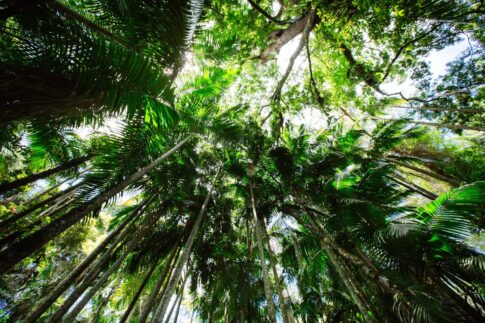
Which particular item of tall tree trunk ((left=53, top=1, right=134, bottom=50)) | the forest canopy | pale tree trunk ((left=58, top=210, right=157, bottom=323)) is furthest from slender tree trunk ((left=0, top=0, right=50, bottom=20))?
pale tree trunk ((left=58, top=210, right=157, bottom=323))

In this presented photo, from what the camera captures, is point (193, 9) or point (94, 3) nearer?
point (193, 9)

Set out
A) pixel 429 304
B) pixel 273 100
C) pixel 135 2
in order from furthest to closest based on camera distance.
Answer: pixel 273 100 → pixel 135 2 → pixel 429 304

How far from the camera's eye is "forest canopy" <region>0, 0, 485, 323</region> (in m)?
2.09

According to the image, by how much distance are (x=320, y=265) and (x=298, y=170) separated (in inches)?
96.8

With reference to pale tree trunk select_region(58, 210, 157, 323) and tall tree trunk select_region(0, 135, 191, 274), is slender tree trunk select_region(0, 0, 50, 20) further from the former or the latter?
pale tree trunk select_region(58, 210, 157, 323)

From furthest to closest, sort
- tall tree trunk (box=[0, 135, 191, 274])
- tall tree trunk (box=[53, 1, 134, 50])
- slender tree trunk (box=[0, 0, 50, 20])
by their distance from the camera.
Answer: tall tree trunk (box=[53, 1, 134, 50]), slender tree trunk (box=[0, 0, 50, 20]), tall tree trunk (box=[0, 135, 191, 274])

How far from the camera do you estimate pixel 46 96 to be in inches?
75.7

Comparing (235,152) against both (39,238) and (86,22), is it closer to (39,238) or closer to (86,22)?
(86,22)

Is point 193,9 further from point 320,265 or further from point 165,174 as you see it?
point 320,265

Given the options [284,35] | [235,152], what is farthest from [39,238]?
[284,35]

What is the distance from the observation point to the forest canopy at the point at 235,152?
6.86ft

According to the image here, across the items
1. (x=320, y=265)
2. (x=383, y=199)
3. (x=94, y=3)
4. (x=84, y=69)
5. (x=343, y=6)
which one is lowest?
(x=320, y=265)

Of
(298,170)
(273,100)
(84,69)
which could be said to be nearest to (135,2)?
(84,69)

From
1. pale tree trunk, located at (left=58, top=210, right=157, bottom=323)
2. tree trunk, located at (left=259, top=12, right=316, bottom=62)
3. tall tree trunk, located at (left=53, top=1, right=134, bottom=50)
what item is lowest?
pale tree trunk, located at (left=58, top=210, right=157, bottom=323)
